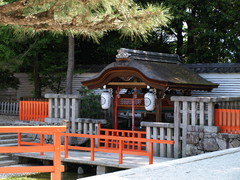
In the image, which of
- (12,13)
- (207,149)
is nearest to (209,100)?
(207,149)

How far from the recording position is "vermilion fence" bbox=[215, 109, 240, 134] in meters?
14.8

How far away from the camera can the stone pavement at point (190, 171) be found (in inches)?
318

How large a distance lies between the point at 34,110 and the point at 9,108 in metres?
4.87

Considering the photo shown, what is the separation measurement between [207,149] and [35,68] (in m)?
11.1

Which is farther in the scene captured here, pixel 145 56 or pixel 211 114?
pixel 145 56

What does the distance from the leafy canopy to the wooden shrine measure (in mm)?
4527

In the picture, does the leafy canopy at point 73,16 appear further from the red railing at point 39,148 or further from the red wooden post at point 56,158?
the red wooden post at point 56,158

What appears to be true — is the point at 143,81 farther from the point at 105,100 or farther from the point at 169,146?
the point at 169,146

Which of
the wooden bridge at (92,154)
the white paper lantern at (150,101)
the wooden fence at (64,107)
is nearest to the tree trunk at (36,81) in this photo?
the wooden fence at (64,107)

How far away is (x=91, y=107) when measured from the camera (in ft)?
63.9

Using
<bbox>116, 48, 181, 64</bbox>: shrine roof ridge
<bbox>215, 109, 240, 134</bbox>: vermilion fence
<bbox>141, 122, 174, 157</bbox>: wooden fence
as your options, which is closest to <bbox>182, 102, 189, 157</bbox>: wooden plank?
<bbox>141, 122, 174, 157</bbox>: wooden fence

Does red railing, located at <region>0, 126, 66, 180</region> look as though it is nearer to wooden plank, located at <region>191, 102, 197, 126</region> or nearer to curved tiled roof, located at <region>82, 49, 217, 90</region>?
wooden plank, located at <region>191, 102, 197, 126</region>

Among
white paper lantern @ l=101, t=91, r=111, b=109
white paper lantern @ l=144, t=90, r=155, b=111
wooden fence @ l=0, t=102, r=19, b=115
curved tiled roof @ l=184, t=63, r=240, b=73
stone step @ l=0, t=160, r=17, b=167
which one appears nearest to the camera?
stone step @ l=0, t=160, r=17, b=167

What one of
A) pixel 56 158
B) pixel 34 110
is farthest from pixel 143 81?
pixel 56 158
